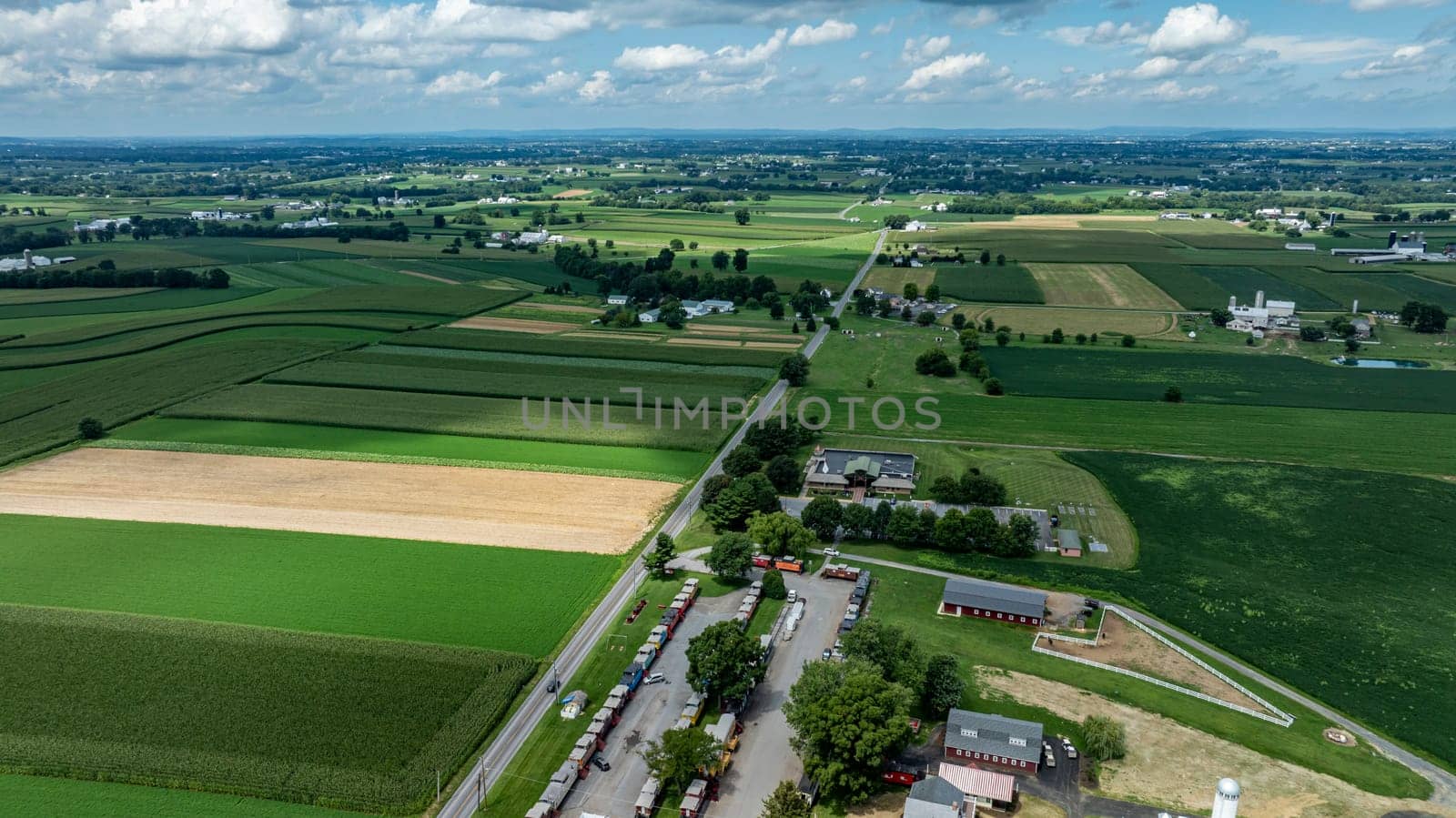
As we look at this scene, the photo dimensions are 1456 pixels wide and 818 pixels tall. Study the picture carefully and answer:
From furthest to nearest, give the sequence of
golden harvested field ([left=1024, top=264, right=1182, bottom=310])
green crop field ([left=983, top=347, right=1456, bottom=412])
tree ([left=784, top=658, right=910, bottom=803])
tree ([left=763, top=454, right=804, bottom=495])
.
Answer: golden harvested field ([left=1024, top=264, right=1182, bottom=310]), green crop field ([left=983, top=347, right=1456, bottom=412]), tree ([left=763, top=454, right=804, bottom=495]), tree ([left=784, top=658, right=910, bottom=803])

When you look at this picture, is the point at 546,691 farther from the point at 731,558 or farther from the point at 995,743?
the point at 995,743

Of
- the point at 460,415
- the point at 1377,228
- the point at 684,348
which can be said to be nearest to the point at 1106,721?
the point at 460,415

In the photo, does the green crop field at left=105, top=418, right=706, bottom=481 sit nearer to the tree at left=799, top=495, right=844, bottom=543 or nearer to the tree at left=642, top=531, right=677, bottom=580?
the tree at left=799, top=495, right=844, bottom=543

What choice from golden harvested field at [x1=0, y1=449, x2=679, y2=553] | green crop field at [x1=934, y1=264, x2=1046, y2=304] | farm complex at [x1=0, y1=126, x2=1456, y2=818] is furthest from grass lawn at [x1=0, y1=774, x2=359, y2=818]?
green crop field at [x1=934, y1=264, x2=1046, y2=304]

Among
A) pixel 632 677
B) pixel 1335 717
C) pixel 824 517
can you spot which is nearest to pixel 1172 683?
pixel 1335 717

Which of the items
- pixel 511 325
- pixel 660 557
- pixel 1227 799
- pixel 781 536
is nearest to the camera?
pixel 1227 799

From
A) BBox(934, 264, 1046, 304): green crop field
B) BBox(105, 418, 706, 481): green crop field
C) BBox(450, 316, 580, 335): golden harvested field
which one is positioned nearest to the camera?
BBox(105, 418, 706, 481): green crop field

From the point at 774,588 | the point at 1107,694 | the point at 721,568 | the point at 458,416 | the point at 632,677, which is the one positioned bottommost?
the point at 1107,694
